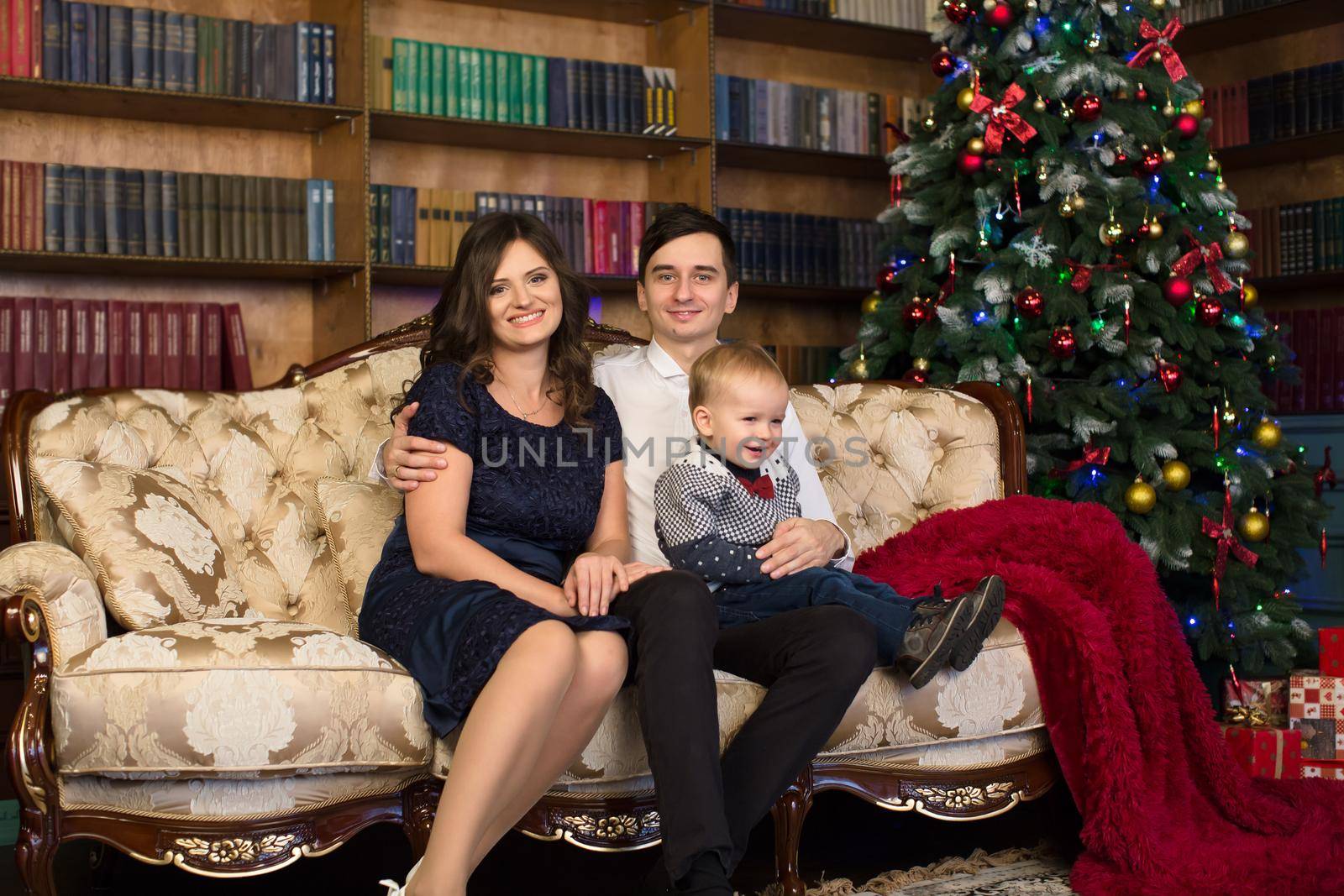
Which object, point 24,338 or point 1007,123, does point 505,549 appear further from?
point 1007,123

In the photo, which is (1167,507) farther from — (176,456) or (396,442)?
(176,456)

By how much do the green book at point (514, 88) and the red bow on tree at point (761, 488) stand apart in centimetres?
202

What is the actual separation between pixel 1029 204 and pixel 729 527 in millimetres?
1761

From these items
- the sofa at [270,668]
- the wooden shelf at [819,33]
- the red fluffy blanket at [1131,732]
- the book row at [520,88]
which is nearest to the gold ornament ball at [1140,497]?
the sofa at [270,668]

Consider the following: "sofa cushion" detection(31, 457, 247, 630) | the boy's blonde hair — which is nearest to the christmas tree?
the boy's blonde hair

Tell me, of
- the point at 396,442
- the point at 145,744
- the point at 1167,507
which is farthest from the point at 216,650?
the point at 1167,507

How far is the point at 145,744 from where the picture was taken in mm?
1939

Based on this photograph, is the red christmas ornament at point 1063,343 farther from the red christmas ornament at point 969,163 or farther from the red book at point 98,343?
the red book at point 98,343

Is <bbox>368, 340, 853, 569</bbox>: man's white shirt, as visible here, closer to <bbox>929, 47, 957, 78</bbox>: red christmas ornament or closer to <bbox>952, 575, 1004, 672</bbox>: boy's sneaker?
<bbox>952, 575, 1004, 672</bbox>: boy's sneaker

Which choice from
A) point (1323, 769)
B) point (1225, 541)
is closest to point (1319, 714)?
point (1323, 769)

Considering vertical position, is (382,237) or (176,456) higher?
(382,237)

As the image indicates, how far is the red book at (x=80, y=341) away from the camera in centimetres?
352

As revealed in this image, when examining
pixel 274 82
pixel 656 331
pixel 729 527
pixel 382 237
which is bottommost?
pixel 729 527

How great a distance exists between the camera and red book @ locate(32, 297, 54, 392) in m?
3.47
